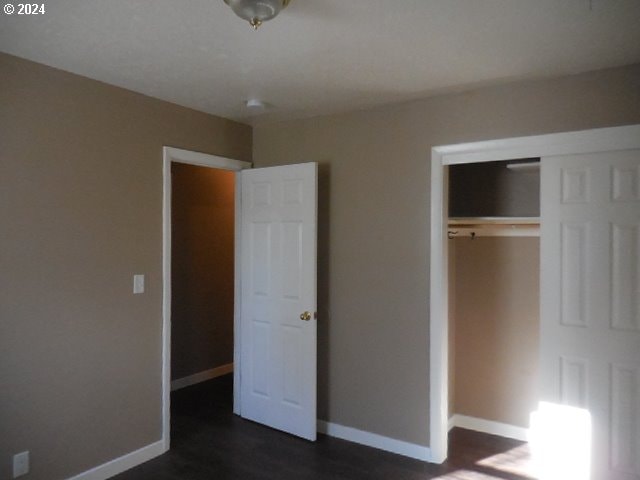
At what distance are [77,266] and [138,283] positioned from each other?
0.43 m

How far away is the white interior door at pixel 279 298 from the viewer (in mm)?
3449

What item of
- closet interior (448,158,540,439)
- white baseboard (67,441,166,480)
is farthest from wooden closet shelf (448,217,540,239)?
white baseboard (67,441,166,480)

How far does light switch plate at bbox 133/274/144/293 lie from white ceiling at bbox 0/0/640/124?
1224 mm

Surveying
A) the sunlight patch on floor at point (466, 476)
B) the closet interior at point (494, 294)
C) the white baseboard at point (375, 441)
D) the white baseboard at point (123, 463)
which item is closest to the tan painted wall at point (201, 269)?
the white baseboard at point (123, 463)

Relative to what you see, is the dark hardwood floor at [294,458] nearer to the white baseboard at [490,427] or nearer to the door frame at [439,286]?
the white baseboard at [490,427]

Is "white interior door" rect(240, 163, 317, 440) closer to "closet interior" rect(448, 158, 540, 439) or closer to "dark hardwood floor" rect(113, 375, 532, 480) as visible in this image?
"dark hardwood floor" rect(113, 375, 532, 480)

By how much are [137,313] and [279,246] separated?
3.71 ft

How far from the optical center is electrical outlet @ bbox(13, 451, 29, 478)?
97.0 inches

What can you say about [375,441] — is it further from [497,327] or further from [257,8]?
[257,8]

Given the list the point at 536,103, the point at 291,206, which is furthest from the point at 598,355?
the point at 291,206

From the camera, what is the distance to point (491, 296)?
12.0 feet

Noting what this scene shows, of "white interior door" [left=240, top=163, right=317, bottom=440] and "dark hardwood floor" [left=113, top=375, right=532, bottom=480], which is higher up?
"white interior door" [left=240, top=163, right=317, bottom=440]

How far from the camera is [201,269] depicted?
492 cm

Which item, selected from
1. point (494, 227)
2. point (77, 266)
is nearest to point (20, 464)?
point (77, 266)
